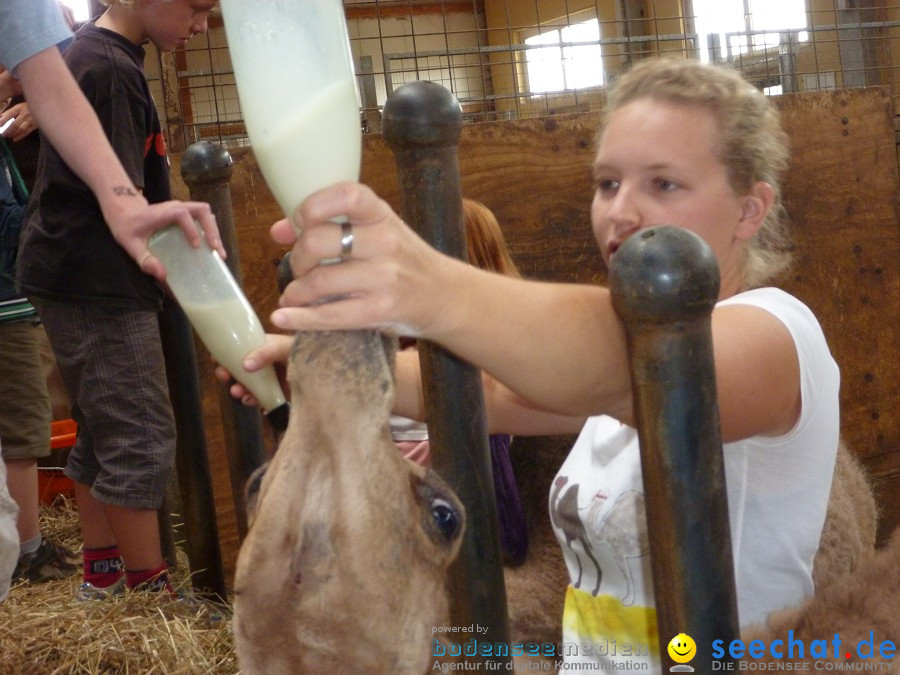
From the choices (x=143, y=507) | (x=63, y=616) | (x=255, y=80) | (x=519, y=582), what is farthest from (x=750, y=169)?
(x=63, y=616)

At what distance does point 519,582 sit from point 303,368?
129 centimetres

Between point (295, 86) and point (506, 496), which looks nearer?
point (295, 86)

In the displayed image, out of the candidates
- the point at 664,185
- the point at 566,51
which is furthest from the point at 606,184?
the point at 566,51

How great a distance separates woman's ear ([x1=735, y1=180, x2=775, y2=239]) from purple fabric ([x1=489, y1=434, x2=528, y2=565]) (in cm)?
71

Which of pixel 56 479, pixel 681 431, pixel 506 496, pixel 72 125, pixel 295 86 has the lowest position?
pixel 56 479

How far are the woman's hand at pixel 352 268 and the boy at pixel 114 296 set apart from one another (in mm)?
1387

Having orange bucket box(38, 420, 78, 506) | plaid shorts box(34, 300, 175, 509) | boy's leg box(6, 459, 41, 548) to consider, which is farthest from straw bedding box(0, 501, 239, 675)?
orange bucket box(38, 420, 78, 506)

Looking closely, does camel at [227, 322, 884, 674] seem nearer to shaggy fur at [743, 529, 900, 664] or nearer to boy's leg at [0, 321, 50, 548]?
shaggy fur at [743, 529, 900, 664]

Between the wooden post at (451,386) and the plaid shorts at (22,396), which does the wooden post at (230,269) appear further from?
the plaid shorts at (22,396)

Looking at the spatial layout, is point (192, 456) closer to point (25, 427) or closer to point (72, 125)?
point (25, 427)

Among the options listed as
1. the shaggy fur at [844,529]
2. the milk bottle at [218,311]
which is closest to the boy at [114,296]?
the milk bottle at [218,311]

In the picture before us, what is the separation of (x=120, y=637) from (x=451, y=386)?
1.12 meters

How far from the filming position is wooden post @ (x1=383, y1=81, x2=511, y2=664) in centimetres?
94

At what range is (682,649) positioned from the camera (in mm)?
654
